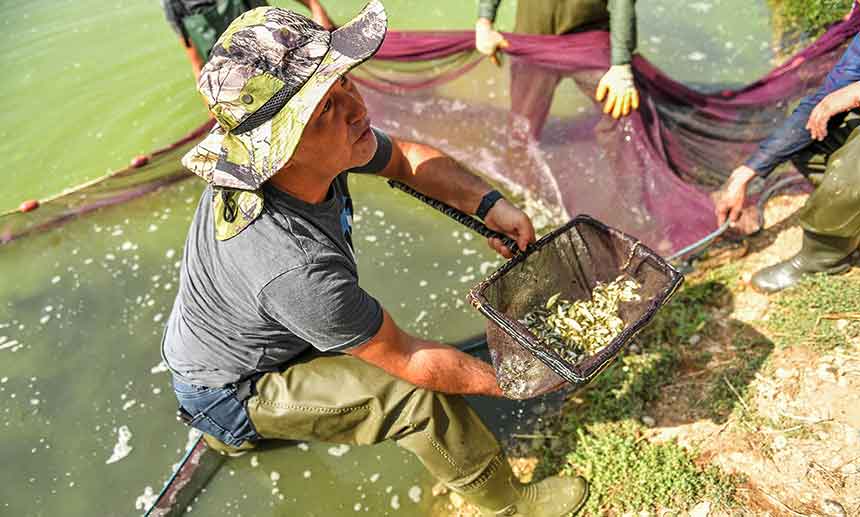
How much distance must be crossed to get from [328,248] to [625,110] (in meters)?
2.02

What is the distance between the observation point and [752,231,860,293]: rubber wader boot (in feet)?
10.0

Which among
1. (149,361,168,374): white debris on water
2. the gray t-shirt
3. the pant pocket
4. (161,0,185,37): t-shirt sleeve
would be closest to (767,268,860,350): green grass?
the gray t-shirt

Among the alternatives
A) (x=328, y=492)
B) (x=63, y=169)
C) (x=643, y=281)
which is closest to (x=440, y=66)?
(x=643, y=281)

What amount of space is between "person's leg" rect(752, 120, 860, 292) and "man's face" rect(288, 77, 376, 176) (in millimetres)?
2215

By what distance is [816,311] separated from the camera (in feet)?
10.00

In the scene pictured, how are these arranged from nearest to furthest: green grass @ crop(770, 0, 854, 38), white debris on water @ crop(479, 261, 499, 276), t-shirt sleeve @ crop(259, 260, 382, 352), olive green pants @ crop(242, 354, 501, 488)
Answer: t-shirt sleeve @ crop(259, 260, 382, 352) < olive green pants @ crop(242, 354, 501, 488) < white debris on water @ crop(479, 261, 499, 276) < green grass @ crop(770, 0, 854, 38)

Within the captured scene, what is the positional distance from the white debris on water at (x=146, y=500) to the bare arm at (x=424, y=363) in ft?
5.61

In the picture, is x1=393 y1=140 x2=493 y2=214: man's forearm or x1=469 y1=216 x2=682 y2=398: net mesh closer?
x1=469 y1=216 x2=682 y2=398: net mesh

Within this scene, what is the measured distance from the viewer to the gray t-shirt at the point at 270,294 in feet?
6.28

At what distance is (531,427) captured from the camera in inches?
123

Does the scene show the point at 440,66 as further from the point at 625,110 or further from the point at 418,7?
the point at 418,7

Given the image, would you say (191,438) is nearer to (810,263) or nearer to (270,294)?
(270,294)

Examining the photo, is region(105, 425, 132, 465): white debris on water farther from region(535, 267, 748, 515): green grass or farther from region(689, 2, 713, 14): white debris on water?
region(689, 2, 713, 14): white debris on water

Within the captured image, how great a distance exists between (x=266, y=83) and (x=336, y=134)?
0.85 ft
